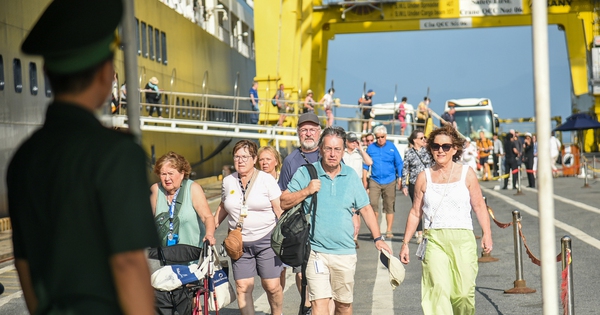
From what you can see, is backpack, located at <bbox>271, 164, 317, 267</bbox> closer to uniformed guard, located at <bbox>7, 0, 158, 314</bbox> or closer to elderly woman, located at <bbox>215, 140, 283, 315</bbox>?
elderly woman, located at <bbox>215, 140, 283, 315</bbox>

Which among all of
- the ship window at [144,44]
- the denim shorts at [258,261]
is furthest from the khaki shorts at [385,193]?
the ship window at [144,44]

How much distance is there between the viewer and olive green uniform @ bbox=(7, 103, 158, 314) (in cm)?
238

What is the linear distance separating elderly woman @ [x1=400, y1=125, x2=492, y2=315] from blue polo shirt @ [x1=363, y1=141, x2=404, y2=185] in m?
8.85

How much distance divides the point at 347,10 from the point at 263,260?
3883 centimetres

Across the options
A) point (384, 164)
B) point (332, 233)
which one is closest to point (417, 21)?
point (384, 164)

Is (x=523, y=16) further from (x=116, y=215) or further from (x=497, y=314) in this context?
(x=116, y=215)

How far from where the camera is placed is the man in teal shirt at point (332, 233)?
288 inches

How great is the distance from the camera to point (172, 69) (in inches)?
1672

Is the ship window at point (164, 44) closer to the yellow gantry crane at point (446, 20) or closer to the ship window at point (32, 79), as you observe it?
the yellow gantry crane at point (446, 20)

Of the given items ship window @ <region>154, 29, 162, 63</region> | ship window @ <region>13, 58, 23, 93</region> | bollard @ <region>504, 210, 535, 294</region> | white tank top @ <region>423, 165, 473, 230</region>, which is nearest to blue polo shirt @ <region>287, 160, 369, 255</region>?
white tank top @ <region>423, 165, 473, 230</region>

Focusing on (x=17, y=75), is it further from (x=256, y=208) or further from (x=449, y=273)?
(x=449, y=273)

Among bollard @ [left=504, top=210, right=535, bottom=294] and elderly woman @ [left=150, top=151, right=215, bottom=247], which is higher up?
elderly woman @ [left=150, top=151, right=215, bottom=247]

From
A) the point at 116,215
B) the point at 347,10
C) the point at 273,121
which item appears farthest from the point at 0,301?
the point at 347,10

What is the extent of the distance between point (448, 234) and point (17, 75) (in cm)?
1788
